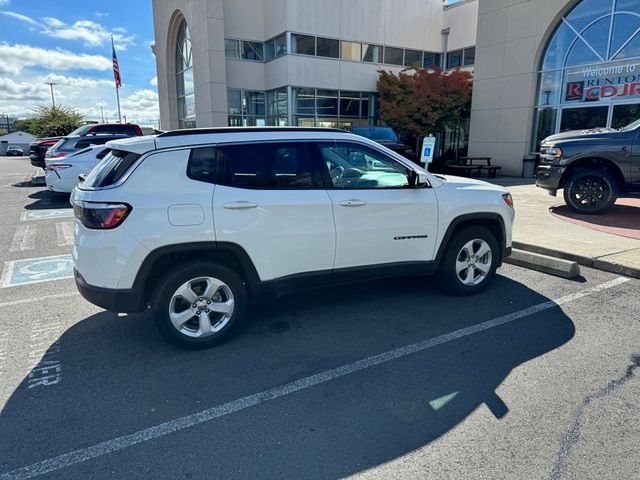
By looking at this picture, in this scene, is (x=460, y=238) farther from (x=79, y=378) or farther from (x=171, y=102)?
(x=171, y=102)

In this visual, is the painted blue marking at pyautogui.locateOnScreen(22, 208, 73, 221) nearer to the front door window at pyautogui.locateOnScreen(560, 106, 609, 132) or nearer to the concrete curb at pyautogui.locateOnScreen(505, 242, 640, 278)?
the concrete curb at pyautogui.locateOnScreen(505, 242, 640, 278)

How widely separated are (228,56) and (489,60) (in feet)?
44.8

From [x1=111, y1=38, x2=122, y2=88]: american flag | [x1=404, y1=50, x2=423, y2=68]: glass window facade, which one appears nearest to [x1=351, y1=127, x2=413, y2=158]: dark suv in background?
[x1=404, y1=50, x2=423, y2=68]: glass window facade

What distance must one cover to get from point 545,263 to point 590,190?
4258 mm

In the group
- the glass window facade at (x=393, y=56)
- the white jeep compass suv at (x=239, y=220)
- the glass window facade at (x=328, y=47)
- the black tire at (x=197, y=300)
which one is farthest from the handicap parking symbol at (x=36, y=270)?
the glass window facade at (x=393, y=56)

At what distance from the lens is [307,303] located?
16.3 feet

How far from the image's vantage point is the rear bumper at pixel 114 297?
3652 mm

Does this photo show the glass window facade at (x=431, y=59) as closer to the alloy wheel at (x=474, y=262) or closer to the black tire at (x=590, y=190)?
the black tire at (x=590, y=190)

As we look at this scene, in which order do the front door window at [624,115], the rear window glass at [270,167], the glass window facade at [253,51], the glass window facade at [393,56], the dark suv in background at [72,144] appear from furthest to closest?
the glass window facade at [393,56] < the glass window facade at [253,51] < the front door window at [624,115] < the dark suv in background at [72,144] < the rear window glass at [270,167]

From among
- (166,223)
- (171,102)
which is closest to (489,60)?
(166,223)

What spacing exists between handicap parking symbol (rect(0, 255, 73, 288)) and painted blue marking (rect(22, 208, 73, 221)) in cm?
385

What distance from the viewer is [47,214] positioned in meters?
10.4

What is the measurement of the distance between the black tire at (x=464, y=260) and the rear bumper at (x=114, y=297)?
3.13 metres

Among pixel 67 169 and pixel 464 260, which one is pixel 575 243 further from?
pixel 67 169
